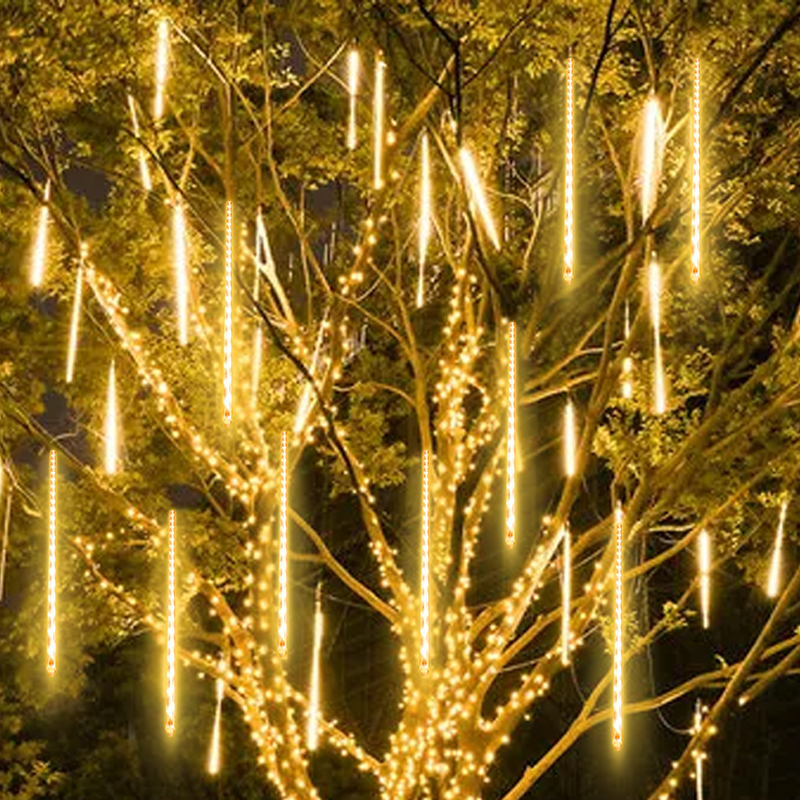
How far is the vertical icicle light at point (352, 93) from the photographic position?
23.0 ft

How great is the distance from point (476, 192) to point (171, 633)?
2.54 metres

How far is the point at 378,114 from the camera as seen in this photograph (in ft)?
22.3

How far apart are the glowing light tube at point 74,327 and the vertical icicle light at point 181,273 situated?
19.3 inches

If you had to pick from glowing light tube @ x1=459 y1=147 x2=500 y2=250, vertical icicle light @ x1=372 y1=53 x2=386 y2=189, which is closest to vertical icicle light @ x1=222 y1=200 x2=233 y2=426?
vertical icicle light @ x1=372 y1=53 x2=386 y2=189

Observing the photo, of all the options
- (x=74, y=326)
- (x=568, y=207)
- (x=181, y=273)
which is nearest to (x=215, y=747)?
(x=74, y=326)

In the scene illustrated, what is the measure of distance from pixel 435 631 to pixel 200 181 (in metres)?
3.02

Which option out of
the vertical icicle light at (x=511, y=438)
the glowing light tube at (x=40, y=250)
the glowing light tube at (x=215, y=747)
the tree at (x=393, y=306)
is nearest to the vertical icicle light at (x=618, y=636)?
the tree at (x=393, y=306)

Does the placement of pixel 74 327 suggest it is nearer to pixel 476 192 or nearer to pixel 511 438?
pixel 476 192

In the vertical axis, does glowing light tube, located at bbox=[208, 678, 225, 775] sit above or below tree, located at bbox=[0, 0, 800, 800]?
below

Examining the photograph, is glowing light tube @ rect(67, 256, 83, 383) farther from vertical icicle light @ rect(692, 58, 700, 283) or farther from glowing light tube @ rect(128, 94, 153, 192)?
vertical icicle light @ rect(692, 58, 700, 283)

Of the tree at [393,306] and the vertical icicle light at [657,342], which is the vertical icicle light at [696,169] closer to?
the tree at [393,306]

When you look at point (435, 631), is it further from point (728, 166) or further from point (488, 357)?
point (728, 166)

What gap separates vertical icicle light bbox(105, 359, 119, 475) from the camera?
26.2ft

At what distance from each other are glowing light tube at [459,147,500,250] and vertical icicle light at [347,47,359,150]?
671 millimetres
